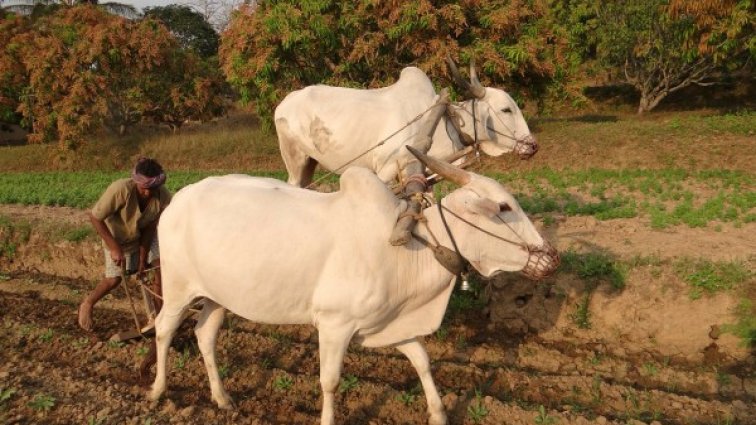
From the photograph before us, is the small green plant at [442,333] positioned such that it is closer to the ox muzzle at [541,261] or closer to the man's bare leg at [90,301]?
the ox muzzle at [541,261]

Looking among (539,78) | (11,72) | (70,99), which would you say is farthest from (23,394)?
(11,72)

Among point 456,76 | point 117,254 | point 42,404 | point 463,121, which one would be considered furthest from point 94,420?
point 456,76

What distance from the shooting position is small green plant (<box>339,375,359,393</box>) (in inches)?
174

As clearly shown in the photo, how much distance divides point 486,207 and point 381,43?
9983 millimetres

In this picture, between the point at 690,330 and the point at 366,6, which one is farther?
the point at 366,6

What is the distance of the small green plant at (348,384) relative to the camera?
14.5ft

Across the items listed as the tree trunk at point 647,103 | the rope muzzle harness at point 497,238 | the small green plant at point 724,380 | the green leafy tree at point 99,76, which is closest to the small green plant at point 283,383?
the rope muzzle harness at point 497,238

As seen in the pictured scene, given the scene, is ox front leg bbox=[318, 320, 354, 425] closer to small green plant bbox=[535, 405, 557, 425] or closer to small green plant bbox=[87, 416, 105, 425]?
small green plant bbox=[535, 405, 557, 425]

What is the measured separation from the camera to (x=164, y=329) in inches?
167

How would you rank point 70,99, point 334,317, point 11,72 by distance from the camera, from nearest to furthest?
1. point 334,317
2. point 70,99
3. point 11,72

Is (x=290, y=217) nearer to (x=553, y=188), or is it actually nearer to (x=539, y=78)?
(x=553, y=188)

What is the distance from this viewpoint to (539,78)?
1352 centimetres

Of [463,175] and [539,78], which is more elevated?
[463,175]

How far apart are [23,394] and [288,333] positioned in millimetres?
2216
